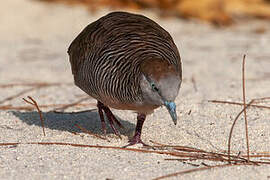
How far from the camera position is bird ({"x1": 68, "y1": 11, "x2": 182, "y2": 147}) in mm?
3236

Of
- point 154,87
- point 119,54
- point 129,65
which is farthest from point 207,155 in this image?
point 119,54

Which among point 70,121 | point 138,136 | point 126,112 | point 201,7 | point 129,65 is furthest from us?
point 201,7

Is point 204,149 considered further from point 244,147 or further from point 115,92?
point 115,92

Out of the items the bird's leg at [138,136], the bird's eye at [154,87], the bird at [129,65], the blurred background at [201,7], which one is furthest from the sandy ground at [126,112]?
the bird's eye at [154,87]

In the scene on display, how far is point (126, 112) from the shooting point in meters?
4.79

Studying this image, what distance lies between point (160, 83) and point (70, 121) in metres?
1.48

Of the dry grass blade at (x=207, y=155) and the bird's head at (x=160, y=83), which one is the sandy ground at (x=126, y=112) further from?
the bird's head at (x=160, y=83)

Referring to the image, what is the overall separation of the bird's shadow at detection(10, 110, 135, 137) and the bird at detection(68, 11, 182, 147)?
9.6 inches

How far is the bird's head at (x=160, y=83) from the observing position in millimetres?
3193

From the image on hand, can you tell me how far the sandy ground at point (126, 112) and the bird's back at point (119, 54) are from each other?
0.42m

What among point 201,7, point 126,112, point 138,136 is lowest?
point 138,136

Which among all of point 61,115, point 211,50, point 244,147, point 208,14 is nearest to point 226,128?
point 244,147

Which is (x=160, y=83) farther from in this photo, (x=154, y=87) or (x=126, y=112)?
(x=126, y=112)

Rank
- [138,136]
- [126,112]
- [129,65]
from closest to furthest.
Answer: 1. [129,65]
2. [138,136]
3. [126,112]
